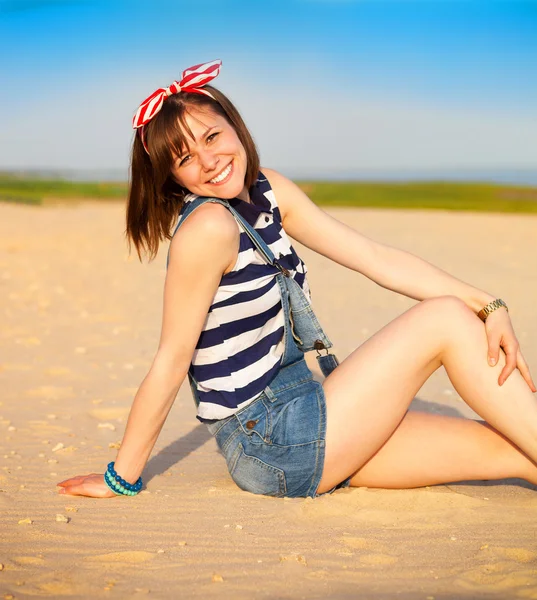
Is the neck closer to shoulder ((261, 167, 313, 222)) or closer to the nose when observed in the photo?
shoulder ((261, 167, 313, 222))

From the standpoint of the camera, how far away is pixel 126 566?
8.51 ft

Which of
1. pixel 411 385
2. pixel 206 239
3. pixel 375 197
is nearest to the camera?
pixel 206 239

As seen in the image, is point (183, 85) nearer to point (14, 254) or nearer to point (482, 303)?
point (482, 303)

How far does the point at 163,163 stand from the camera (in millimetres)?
3117

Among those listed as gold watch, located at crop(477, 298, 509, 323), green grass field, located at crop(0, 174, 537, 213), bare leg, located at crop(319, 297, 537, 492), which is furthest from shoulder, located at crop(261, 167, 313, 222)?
green grass field, located at crop(0, 174, 537, 213)

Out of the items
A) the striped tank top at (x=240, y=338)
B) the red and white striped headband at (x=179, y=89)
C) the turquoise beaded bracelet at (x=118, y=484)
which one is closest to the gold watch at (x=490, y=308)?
the striped tank top at (x=240, y=338)

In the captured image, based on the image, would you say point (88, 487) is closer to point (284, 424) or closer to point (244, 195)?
point (284, 424)

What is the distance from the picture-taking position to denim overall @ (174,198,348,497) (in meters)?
3.10

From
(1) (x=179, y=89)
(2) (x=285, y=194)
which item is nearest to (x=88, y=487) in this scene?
(2) (x=285, y=194)

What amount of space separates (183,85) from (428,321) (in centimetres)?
133

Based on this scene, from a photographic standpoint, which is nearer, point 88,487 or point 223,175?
point 223,175

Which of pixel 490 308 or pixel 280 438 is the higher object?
pixel 490 308

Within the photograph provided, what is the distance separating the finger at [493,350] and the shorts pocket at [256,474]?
3.00 feet

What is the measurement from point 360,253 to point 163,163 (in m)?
1.03
